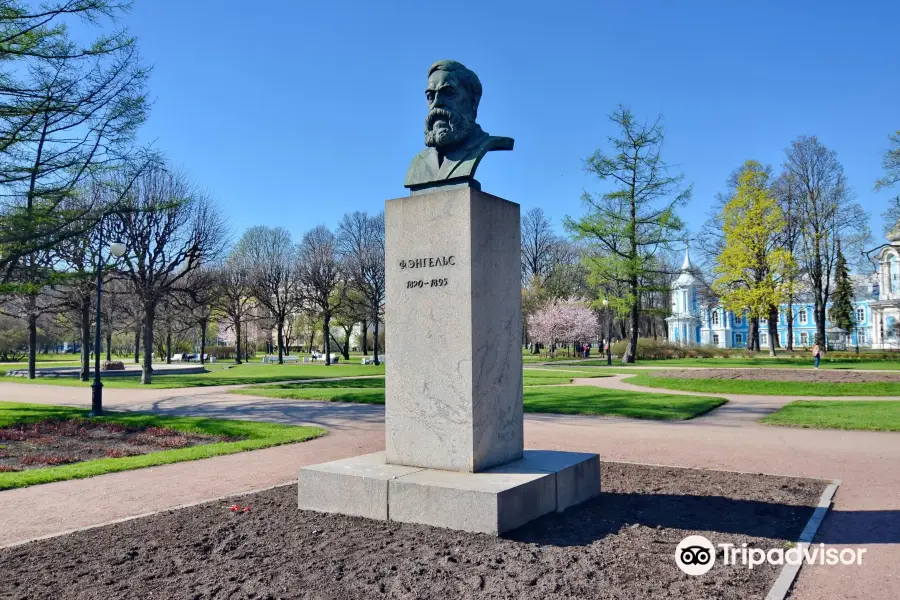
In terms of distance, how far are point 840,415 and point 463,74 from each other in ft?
41.5

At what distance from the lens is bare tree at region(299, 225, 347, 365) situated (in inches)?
1923

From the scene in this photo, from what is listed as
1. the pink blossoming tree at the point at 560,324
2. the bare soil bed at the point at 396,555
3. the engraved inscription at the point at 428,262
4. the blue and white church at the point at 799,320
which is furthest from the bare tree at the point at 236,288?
the bare soil bed at the point at 396,555

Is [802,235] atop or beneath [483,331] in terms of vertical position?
atop

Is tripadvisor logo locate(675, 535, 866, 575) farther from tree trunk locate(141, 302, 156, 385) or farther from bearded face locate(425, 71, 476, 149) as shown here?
tree trunk locate(141, 302, 156, 385)

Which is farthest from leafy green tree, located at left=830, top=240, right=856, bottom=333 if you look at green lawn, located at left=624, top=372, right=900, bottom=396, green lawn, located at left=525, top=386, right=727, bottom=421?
green lawn, located at left=525, top=386, right=727, bottom=421

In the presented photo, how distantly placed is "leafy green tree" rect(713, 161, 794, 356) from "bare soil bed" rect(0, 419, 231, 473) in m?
39.0

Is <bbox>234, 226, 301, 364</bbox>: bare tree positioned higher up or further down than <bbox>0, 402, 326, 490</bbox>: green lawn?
higher up

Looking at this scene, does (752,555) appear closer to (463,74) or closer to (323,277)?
(463,74)

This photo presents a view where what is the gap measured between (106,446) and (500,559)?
10.2 meters

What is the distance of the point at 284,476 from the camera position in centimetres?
859

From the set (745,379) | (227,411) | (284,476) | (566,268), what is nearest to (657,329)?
(566,268)

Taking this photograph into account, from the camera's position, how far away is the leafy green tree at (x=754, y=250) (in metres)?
42.5

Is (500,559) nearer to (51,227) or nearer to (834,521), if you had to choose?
(834,521)

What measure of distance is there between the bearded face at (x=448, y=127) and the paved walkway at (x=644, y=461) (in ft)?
15.4
